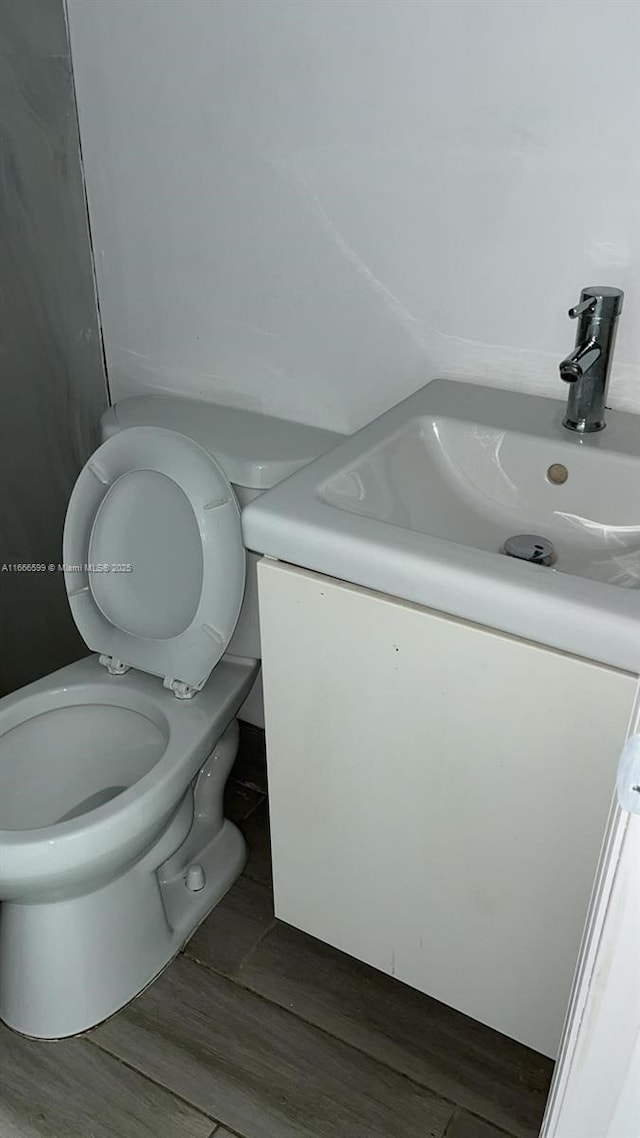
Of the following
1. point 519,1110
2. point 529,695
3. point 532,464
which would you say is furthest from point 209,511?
point 519,1110

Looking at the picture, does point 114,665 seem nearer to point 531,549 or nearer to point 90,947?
point 90,947

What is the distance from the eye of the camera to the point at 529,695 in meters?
0.95

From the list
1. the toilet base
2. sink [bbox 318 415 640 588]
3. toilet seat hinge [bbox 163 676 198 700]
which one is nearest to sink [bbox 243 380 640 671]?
sink [bbox 318 415 640 588]

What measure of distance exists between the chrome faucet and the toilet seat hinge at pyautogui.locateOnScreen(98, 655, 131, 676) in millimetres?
761

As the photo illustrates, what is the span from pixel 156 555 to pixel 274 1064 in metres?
0.74

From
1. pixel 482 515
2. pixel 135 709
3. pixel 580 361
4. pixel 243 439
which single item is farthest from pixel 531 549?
pixel 135 709

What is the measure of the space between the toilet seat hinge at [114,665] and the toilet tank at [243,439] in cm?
17

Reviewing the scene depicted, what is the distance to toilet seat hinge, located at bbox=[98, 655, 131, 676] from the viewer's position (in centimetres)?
151

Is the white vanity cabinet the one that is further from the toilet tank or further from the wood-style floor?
the toilet tank

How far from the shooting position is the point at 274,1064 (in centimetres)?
135

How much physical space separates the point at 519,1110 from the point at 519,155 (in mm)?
1216

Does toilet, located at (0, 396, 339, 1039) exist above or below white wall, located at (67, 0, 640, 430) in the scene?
below

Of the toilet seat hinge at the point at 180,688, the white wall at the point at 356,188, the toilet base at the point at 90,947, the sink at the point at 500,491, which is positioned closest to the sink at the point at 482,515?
the sink at the point at 500,491

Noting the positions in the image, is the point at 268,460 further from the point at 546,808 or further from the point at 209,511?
the point at 546,808
